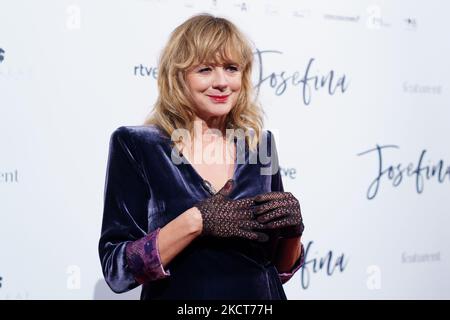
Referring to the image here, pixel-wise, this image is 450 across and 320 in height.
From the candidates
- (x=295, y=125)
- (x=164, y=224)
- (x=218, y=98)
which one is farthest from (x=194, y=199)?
(x=295, y=125)

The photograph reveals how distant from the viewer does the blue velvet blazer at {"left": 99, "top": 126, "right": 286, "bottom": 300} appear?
1126mm

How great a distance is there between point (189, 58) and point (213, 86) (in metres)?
0.07

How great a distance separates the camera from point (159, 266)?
3.58ft

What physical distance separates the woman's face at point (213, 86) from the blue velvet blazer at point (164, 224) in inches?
4.1

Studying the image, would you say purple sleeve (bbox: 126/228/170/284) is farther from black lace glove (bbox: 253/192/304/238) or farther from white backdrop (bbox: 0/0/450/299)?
white backdrop (bbox: 0/0/450/299)

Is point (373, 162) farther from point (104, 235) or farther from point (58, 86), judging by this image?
point (104, 235)

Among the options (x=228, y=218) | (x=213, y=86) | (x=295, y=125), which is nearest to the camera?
(x=228, y=218)

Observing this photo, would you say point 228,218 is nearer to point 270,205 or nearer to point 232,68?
point 270,205

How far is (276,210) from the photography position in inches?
43.0

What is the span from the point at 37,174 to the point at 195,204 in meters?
0.65

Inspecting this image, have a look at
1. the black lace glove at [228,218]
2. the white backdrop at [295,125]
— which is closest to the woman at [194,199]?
the black lace glove at [228,218]

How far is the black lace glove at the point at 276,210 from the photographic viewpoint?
3.57ft

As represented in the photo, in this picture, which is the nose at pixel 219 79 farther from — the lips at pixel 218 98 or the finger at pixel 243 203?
the finger at pixel 243 203
